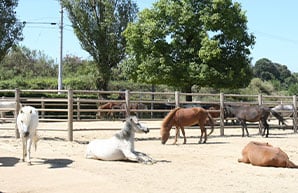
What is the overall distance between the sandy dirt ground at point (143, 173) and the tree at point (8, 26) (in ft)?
46.7

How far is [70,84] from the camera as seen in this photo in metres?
37.4

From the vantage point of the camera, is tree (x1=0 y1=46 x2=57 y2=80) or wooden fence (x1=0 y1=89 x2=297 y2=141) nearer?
wooden fence (x1=0 y1=89 x2=297 y2=141)

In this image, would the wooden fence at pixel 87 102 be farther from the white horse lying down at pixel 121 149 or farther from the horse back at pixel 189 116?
the white horse lying down at pixel 121 149

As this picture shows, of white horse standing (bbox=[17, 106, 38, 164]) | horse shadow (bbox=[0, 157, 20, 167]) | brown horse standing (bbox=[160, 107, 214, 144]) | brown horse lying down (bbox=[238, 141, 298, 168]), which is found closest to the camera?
horse shadow (bbox=[0, 157, 20, 167])

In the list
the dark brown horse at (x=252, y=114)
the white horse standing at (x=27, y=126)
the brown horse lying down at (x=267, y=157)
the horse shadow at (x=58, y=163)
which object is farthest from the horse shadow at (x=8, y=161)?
the dark brown horse at (x=252, y=114)

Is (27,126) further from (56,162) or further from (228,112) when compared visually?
(228,112)

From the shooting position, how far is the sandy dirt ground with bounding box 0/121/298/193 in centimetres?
740

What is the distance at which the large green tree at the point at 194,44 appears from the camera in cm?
2620

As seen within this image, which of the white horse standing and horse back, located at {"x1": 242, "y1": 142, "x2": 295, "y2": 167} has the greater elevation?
the white horse standing

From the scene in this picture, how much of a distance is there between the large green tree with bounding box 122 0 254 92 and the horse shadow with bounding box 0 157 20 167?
17006 millimetres

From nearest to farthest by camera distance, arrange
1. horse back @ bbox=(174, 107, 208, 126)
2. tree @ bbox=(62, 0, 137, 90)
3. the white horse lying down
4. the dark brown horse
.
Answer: the white horse lying down < horse back @ bbox=(174, 107, 208, 126) < the dark brown horse < tree @ bbox=(62, 0, 137, 90)

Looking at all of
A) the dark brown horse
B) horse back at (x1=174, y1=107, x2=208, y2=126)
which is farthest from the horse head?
horse back at (x1=174, y1=107, x2=208, y2=126)

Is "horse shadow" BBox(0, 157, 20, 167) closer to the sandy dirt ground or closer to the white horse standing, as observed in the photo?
the sandy dirt ground

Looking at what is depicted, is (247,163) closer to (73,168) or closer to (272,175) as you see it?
(272,175)
